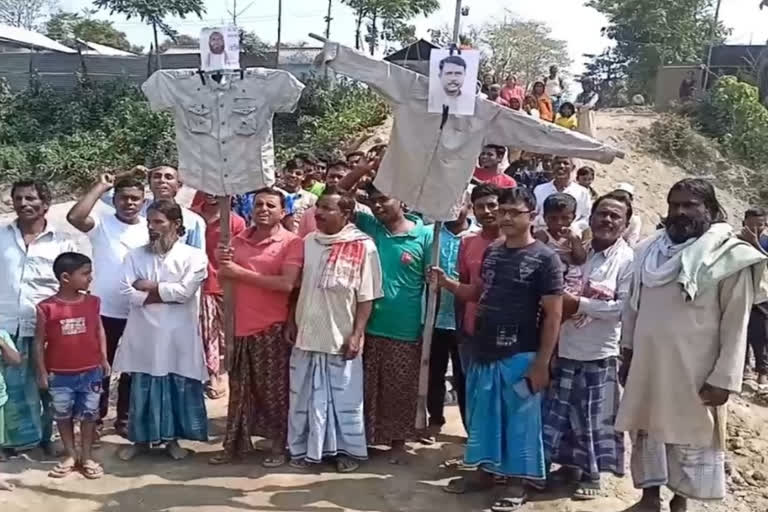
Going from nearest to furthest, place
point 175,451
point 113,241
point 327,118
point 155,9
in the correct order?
point 175,451 < point 113,241 < point 327,118 < point 155,9

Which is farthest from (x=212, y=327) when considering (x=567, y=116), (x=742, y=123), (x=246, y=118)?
(x=742, y=123)

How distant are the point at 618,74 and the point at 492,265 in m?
32.2

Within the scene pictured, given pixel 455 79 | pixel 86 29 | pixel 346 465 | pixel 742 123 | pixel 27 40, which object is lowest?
pixel 346 465

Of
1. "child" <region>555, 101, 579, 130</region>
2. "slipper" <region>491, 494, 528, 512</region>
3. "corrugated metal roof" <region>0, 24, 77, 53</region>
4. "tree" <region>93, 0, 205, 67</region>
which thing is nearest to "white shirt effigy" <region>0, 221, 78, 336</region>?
"slipper" <region>491, 494, 528, 512</region>

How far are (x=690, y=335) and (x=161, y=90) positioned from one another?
320cm

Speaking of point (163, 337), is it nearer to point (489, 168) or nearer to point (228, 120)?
point (228, 120)

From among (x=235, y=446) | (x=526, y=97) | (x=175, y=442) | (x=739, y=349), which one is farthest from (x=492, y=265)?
(x=526, y=97)

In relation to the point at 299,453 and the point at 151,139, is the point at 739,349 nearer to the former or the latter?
the point at 299,453

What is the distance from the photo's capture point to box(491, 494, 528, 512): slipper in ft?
14.2

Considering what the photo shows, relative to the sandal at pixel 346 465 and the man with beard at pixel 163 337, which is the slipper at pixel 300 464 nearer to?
the sandal at pixel 346 465

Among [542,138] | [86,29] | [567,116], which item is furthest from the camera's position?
[86,29]

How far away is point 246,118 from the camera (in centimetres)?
495

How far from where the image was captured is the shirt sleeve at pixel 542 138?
4.42 meters

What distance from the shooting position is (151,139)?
1877cm
